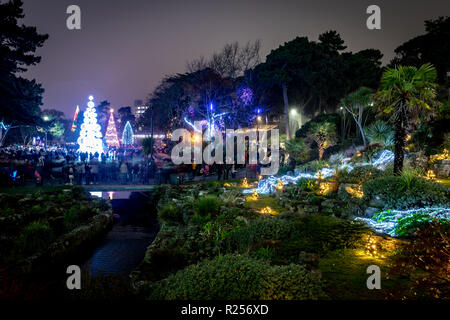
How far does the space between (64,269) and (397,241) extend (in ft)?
27.7

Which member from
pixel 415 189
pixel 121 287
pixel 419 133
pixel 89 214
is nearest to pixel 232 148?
pixel 419 133

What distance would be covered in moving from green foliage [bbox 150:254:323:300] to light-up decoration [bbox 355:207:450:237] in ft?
14.5

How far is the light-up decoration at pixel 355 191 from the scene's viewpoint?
11036 millimetres

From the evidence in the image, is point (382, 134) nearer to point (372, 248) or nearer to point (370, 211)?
point (370, 211)

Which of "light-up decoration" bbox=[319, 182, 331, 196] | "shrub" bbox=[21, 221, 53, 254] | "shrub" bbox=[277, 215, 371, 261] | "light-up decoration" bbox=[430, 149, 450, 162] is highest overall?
"light-up decoration" bbox=[430, 149, 450, 162]

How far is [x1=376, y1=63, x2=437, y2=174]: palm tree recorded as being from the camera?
36.2ft

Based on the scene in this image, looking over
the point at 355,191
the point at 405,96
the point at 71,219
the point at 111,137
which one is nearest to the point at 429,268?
the point at 355,191

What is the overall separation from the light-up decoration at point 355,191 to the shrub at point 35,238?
1031cm

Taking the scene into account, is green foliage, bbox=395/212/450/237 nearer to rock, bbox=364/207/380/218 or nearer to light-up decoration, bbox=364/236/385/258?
light-up decoration, bbox=364/236/385/258

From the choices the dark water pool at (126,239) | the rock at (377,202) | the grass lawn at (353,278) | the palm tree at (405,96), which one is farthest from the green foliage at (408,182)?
the dark water pool at (126,239)

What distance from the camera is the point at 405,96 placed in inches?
437

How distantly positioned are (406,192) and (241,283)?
25.2 ft

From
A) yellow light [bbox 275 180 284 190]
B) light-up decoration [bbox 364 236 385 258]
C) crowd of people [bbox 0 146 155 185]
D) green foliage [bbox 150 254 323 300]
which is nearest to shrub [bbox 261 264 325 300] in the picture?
green foliage [bbox 150 254 323 300]

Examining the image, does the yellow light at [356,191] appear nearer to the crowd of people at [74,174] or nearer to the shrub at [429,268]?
the shrub at [429,268]
